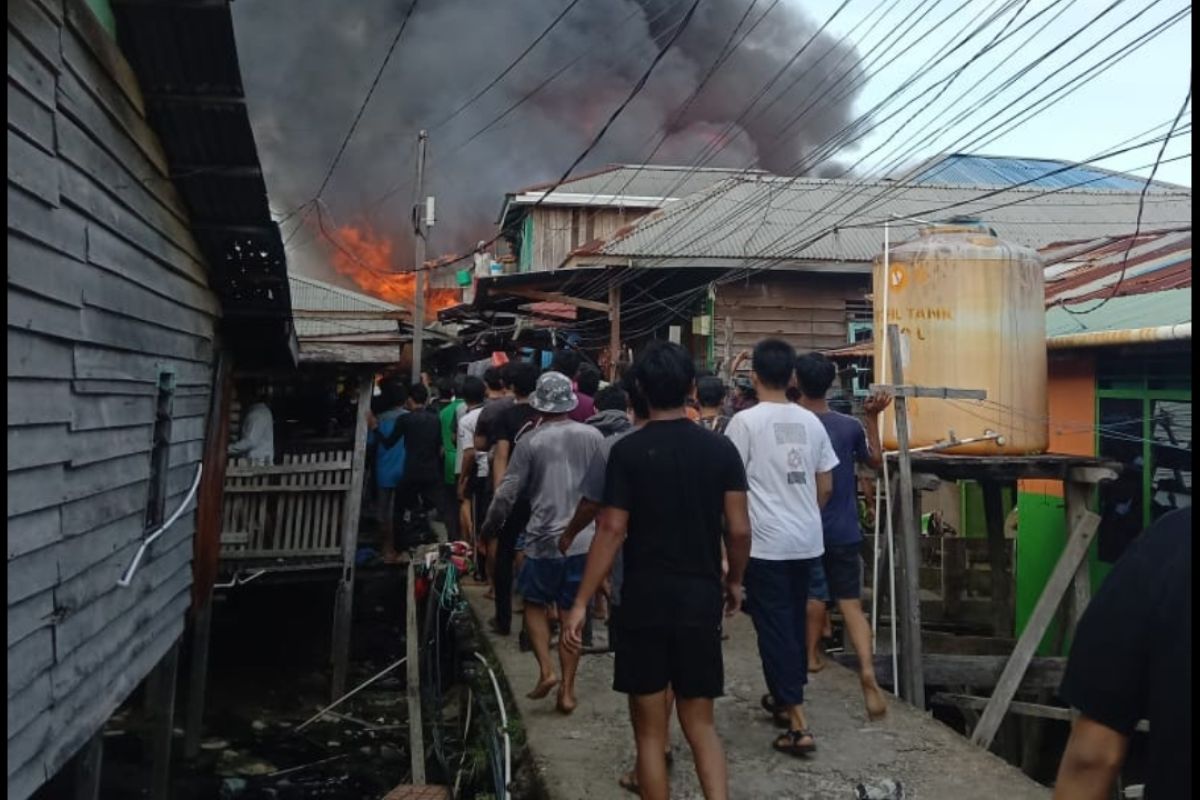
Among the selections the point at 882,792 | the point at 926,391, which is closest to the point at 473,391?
the point at 926,391

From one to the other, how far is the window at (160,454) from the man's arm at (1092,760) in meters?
5.39

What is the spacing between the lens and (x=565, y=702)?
5320 mm

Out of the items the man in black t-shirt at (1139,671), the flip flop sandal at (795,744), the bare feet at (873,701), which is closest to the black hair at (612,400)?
the bare feet at (873,701)

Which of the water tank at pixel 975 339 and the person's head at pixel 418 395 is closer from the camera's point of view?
the water tank at pixel 975 339

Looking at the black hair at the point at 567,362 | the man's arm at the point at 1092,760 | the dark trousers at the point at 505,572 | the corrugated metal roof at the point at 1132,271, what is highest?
the corrugated metal roof at the point at 1132,271

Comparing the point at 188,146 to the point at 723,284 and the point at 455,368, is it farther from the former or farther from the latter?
the point at 455,368

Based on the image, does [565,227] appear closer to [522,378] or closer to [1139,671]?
[522,378]

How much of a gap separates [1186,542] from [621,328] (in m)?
17.4

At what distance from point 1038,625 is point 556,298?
1031cm

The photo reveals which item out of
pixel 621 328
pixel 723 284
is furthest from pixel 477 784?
pixel 621 328

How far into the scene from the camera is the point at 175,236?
5.65 meters

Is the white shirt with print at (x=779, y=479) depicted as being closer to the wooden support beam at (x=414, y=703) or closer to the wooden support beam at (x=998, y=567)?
the wooden support beam at (x=414, y=703)

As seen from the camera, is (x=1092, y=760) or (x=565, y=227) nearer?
(x=1092, y=760)

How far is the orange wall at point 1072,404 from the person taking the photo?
341 inches
